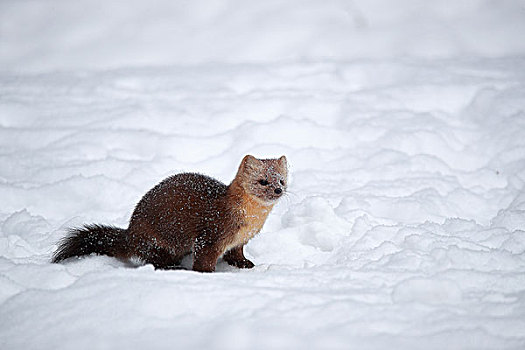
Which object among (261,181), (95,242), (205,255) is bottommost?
(95,242)

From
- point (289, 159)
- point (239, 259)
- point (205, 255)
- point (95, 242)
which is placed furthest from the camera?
point (289, 159)

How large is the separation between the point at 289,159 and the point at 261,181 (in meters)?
2.12

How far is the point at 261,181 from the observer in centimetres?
354

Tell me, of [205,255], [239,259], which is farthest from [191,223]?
[239,259]

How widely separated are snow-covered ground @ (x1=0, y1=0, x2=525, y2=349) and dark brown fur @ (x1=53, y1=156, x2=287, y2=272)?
16 centimetres

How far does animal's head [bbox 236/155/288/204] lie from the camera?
354cm

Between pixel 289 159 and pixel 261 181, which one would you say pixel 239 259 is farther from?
pixel 289 159

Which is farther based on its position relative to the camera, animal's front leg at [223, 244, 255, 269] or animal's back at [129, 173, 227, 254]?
animal's front leg at [223, 244, 255, 269]

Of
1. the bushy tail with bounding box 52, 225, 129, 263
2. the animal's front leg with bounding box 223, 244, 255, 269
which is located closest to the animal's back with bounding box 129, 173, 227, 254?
the bushy tail with bounding box 52, 225, 129, 263

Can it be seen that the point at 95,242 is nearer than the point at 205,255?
No

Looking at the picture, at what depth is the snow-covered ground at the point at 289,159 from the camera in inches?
97.7

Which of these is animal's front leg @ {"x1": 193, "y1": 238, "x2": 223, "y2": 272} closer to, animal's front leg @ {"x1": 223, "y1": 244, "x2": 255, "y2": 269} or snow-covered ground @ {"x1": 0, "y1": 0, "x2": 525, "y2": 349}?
animal's front leg @ {"x1": 223, "y1": 244, "x2": 255, "y2": 269}

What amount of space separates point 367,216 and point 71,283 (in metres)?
2.20

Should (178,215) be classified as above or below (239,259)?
above
